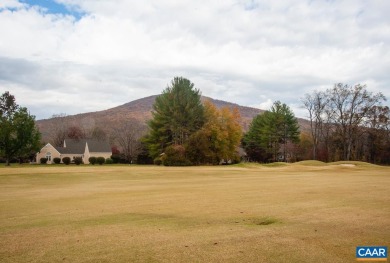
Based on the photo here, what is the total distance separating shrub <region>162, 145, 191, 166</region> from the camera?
54438 mm

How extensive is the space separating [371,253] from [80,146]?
8207 cm

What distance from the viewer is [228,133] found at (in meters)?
60.7

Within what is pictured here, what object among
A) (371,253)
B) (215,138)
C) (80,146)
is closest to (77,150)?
(80,146)

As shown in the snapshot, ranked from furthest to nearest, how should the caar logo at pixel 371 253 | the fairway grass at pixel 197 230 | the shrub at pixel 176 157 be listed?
the shrub at pixel 176 157 < the fairway grass at pixel 197 230 < the caar logo at pixel 371 253

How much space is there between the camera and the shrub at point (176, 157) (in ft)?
179

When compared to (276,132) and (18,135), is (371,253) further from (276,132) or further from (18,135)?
(276,132)

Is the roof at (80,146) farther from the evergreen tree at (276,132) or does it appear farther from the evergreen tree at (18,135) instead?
the evergreen tree at (276,132)

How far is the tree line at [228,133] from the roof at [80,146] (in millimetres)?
8113

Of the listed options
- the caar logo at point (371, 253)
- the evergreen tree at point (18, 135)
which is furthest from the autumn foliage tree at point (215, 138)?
the caar logo at point (371, 253)

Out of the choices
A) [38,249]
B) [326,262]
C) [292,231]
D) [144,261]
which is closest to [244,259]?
[326,262]

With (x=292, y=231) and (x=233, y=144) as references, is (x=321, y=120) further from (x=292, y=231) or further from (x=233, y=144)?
(x=292, y=231)

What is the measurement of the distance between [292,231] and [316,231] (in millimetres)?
603

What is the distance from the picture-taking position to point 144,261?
20.2 ft

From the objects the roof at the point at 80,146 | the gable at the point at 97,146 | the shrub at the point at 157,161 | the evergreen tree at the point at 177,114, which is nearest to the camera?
the evergreen tree at the point at 177,114
